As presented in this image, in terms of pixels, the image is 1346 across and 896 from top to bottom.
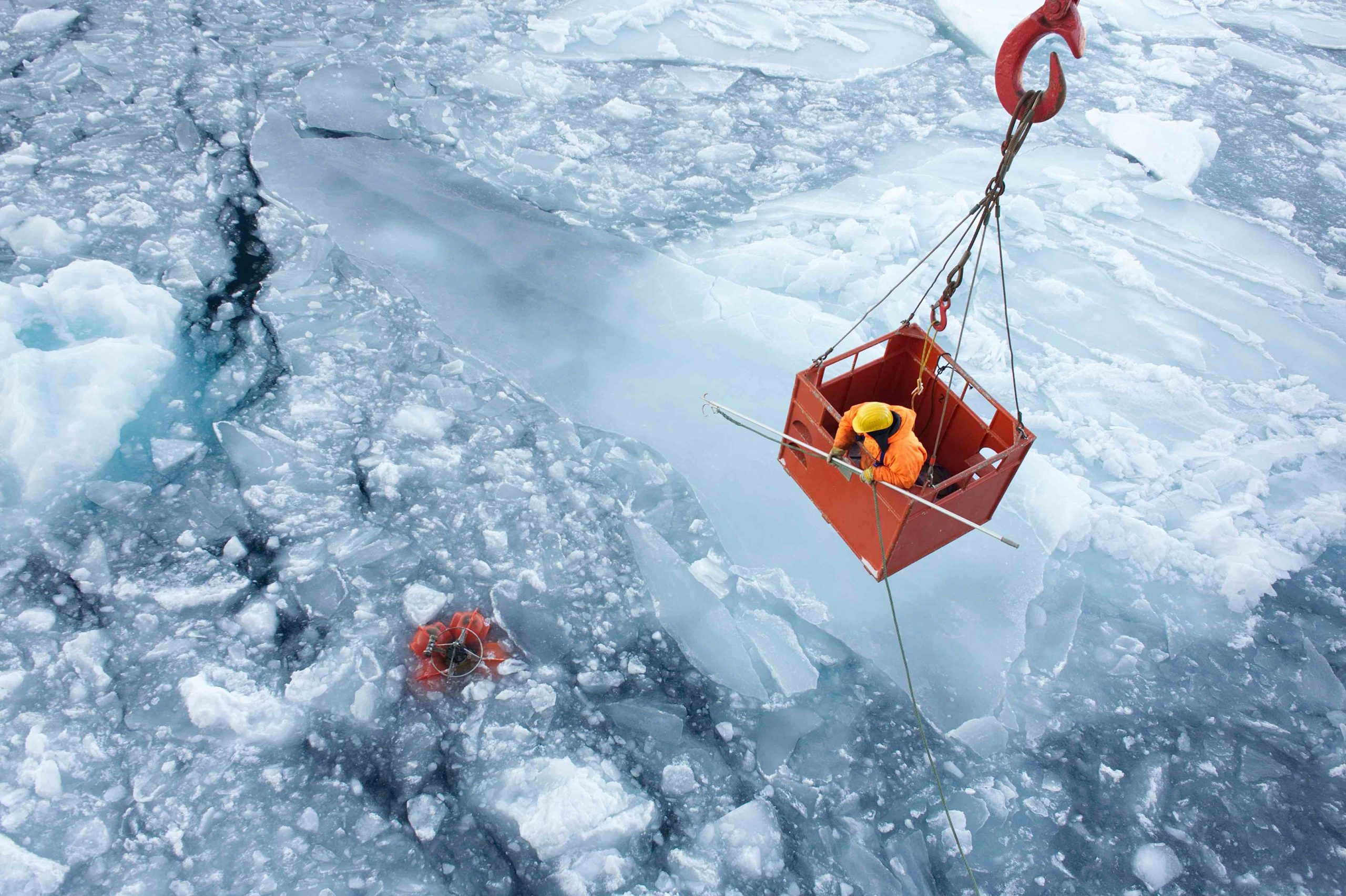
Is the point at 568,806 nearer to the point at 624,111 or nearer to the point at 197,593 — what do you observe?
the point at 197,593

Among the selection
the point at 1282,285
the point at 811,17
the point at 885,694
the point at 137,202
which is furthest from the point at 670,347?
the point at 811,17

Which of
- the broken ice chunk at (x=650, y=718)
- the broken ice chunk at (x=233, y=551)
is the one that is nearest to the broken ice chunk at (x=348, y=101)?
the broken ice chunk at (x=233, y=551)

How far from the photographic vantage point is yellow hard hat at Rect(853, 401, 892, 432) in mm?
2297

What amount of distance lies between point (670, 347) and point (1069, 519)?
6.87 feet

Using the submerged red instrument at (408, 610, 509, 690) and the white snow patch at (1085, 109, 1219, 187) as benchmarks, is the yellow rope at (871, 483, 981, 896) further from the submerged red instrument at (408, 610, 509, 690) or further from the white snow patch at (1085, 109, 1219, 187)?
the white snow patch at (1085, 109, 1219, 187)

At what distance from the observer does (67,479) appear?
3.28 meters

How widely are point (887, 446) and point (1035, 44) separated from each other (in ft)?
3.69

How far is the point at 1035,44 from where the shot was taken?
206 centimetres

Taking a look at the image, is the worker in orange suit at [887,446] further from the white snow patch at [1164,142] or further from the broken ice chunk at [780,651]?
the white snow patch at [1164,142]

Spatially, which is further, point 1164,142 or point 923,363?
point 1164,142

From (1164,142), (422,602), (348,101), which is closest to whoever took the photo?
(422,602)

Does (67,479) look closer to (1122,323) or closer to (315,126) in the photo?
(315,126)

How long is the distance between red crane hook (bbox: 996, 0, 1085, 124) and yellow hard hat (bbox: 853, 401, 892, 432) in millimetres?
847

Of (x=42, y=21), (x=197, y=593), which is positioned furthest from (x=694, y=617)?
(x=42, y=21)
